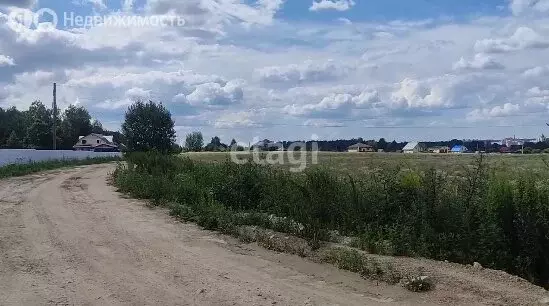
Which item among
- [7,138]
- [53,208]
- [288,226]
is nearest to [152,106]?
[53,208]

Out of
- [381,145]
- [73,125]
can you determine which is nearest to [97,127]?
[73,125]

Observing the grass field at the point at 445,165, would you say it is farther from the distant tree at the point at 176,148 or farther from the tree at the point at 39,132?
the tree at the point at 39,132

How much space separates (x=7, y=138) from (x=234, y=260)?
10419 centimetres

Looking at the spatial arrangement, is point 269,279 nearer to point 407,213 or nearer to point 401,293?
point 401,293

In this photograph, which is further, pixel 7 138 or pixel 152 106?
pixel 7 138

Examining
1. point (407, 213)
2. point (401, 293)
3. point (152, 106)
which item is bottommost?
point (401, 293)

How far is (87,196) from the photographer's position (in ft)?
A: 62.8

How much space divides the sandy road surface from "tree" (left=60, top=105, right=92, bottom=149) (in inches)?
3852

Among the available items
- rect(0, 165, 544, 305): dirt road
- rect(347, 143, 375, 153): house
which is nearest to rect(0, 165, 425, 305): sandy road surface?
rect(0, 165, 544, 305): dirt road

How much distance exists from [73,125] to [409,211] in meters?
109

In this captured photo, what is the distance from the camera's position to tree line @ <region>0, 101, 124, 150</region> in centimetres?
9338

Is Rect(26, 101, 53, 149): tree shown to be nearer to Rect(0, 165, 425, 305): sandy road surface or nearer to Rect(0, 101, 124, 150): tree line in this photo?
Rect(0, 101, 124, 150): tree line

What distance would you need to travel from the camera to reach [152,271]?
315 inches

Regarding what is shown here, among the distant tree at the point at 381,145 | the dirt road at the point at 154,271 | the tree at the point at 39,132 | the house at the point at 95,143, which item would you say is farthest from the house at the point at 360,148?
the dirt road at the point at 154,271
